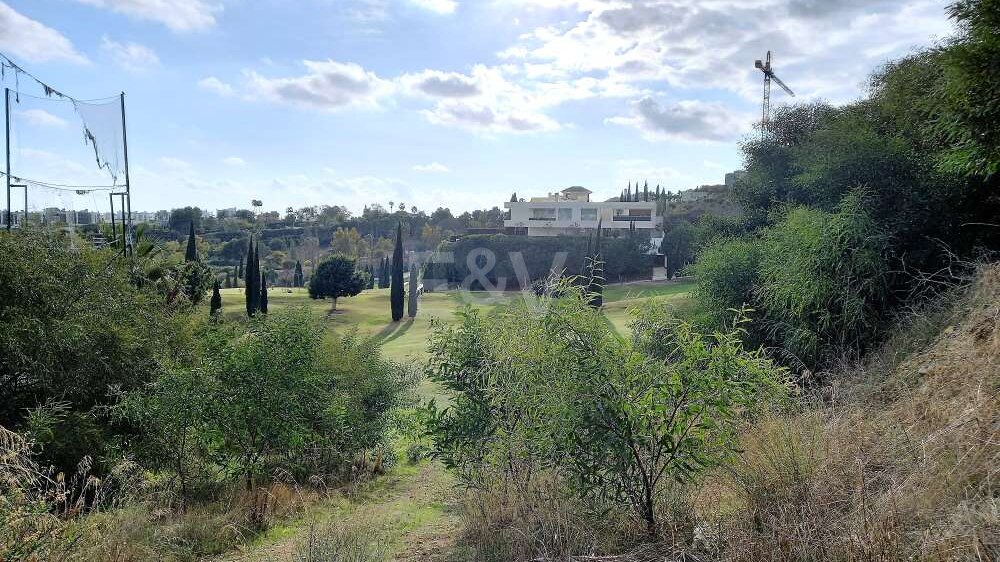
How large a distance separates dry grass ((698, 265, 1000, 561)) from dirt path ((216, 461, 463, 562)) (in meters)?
2.43

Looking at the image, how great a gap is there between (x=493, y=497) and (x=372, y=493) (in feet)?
13.1

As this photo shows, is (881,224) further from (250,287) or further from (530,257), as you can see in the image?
(530,257)

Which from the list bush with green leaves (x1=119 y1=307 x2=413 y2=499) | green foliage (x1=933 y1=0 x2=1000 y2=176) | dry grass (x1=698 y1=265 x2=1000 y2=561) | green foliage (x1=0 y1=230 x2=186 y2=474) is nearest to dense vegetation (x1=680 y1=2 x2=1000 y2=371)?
green foliage (x1=933 y1=0 x2=1000 y2=176)

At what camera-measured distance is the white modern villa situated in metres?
62.2

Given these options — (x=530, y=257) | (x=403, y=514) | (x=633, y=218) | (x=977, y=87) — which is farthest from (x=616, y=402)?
(x=633, y=218)

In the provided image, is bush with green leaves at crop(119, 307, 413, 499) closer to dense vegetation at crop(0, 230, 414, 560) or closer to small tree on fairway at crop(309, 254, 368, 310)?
dense vegetation at crop(0, 230, 414, 560)

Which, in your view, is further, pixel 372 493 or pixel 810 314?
pixel 810 314

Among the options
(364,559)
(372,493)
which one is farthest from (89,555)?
(372,493)

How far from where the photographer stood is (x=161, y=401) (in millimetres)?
8117

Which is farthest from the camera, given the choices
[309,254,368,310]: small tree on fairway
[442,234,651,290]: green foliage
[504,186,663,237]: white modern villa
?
[504,186,663,237]: white modern villa

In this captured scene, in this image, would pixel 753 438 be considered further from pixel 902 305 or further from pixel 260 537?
pixel 902 305

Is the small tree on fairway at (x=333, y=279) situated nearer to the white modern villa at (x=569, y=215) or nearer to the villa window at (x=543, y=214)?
the white modern villa at (x=569, y=215)

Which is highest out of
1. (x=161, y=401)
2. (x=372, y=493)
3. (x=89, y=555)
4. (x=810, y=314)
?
(x=810, y=314)

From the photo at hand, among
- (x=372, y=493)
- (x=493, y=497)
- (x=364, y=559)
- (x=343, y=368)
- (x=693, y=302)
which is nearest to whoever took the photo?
(x=364, y=559)
